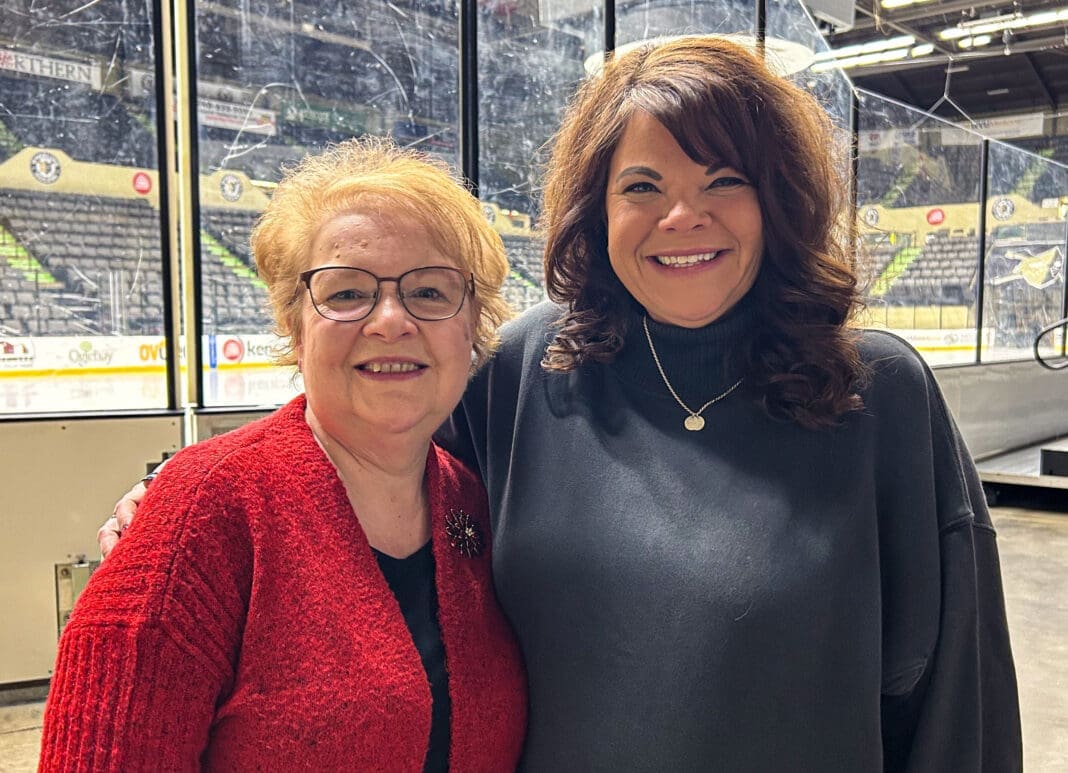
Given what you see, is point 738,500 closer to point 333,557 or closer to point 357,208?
point 333,557

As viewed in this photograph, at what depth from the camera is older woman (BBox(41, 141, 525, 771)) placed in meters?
0.96

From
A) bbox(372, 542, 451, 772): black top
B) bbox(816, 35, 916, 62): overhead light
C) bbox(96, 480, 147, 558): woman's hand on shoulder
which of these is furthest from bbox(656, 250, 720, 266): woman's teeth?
bbox(816, 35, 916, 62): overhead light

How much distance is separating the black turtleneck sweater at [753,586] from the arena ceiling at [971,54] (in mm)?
9007

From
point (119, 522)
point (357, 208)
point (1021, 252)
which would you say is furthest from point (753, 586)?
point (1021, 252)

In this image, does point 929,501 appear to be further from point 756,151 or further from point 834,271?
point 756,151

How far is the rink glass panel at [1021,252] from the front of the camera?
328 inches

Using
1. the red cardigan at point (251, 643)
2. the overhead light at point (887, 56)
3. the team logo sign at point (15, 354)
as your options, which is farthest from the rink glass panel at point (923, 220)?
the red cardigan at point (251, 643)

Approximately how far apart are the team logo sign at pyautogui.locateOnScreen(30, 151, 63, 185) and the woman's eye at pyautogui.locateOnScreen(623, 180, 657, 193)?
283 centimetres

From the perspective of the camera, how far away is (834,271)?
50.8 inches

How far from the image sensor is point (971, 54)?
11445mm

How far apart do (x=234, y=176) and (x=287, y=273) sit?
2.62m

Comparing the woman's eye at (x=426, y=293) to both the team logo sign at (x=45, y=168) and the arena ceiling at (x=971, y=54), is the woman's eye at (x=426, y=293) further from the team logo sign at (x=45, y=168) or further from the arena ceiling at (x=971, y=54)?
the arena ceiling at (x=971, y=54)

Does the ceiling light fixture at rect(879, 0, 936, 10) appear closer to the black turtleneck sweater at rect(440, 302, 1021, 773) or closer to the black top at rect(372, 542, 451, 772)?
the black turtleneck sweater at rect(440, 302, 1021, 773)

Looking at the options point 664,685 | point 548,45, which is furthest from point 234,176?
point 664,685
